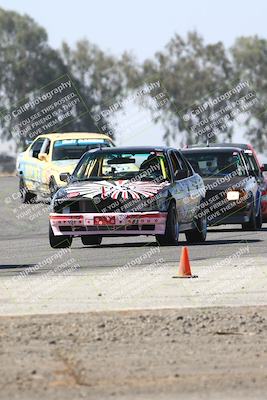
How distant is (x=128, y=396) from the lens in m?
8.42

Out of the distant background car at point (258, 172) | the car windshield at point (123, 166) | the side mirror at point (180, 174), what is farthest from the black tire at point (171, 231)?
the distant background car at point (258, 172)

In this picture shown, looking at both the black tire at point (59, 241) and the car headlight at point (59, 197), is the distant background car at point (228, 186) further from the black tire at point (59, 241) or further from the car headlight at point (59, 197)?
the car headlight at point (59, 197)

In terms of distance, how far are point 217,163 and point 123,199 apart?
613 cm

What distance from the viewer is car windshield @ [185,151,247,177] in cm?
2577

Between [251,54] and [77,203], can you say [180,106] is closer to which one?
[251,54]

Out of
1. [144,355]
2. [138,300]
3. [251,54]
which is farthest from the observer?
[251,54]

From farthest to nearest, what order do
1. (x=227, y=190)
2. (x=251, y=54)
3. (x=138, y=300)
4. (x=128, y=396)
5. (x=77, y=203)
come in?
1. (x=251, y=54)
2. (x=227, y=190)
3. (x=77, y=203)
4. (x=138, y=300)
5. (x=128, y=396)

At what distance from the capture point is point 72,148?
32531 mm

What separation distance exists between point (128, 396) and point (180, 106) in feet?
302

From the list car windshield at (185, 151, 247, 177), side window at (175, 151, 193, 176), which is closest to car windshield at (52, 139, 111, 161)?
car windshield at (185, 151, 247, 177)

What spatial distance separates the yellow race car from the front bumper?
1048 cm

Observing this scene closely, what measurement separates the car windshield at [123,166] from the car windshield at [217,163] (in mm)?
4286

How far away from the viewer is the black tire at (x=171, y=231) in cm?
2045

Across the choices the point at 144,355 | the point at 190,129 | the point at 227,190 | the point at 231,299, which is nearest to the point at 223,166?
the point at 227,190
